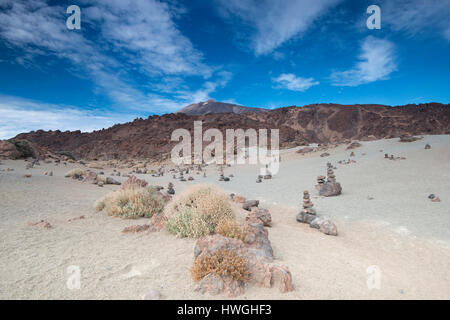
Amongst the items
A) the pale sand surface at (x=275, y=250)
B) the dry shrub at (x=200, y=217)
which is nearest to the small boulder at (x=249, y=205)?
the pale sand surface at (x=275, y=250)

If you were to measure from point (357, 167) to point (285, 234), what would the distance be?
35.4ft

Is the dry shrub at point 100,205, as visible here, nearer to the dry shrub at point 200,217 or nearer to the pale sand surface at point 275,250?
the pale sand surface at point 275,250

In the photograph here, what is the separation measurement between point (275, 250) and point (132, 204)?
4.28 meters

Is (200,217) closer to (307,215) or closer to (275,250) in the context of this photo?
(275,250)

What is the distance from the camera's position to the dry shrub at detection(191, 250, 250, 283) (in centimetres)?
284

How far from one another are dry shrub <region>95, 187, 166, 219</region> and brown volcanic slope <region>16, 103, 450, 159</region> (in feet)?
97.1

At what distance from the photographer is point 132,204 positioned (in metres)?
6.55

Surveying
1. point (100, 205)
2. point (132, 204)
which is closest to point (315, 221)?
point (132, 204)

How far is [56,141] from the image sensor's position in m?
55.7

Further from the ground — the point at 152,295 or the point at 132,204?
the point at 132,204

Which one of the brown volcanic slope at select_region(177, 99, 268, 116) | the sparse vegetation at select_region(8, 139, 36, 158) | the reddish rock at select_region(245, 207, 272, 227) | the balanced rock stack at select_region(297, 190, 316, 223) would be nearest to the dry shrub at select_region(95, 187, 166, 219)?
the reddish rock at select_region(245, 207, 272, 227)

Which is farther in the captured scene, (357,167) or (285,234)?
(357,167)
